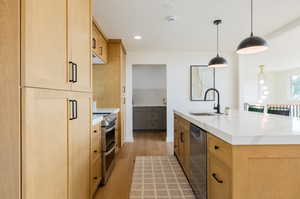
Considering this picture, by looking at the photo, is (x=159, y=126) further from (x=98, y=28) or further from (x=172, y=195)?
(x=172, y=195)

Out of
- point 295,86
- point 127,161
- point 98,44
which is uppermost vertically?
point 98,44

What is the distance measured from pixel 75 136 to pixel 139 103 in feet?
18.9

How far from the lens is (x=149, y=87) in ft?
24.2

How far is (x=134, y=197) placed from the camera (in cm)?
225

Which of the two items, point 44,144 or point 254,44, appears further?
point 254,44

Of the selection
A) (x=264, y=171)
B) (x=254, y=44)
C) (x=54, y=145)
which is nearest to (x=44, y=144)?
(x=54, y=145)

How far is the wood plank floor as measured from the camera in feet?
7.81

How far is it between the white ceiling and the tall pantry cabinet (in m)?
1.40

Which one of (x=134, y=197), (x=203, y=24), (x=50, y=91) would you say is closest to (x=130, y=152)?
(x=134, y=197)

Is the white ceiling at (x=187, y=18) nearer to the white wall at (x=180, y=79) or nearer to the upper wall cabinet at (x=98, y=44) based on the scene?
the upper wall cabinet at (x=98, y=44)

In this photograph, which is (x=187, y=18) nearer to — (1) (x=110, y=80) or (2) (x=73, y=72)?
(1) (x=110, y=80)

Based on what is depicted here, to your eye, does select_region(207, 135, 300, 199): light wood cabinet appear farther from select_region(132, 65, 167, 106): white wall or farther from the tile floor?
select_region(132, 65, 167, 106): white wall

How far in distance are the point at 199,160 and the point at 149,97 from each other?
18.2 ft

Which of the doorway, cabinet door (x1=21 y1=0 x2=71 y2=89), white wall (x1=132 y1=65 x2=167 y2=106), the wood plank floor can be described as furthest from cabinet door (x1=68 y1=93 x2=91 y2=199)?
white wall (x1=132 y1=65 x2=167 y2=106)
